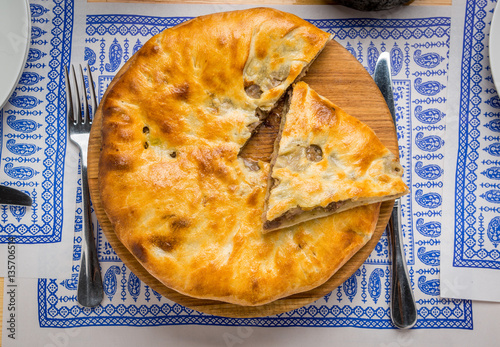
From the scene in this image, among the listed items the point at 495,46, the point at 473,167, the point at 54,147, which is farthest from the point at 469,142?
the point at 54,147

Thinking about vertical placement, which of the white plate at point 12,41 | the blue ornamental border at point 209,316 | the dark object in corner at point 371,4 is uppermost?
the dark object in corner at point 371,4

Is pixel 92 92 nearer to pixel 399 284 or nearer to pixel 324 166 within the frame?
pixel 324 166

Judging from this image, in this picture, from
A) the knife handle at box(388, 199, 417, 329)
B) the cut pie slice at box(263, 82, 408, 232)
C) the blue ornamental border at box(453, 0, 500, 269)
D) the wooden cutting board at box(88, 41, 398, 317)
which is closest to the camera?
the cut pie slice at box(263, 82, 408, 232)

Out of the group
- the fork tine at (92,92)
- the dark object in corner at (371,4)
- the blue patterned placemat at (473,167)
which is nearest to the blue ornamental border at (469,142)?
the blue patterned placemat at (473,167)

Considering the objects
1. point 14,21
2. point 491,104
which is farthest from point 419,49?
point 14,21

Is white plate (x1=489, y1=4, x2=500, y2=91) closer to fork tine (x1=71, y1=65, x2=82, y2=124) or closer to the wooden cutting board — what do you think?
the wooden cutting board

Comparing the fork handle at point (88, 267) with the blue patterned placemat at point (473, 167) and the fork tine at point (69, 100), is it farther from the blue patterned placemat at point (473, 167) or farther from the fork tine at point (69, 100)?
the blue patterned placemat at point (473, 167)

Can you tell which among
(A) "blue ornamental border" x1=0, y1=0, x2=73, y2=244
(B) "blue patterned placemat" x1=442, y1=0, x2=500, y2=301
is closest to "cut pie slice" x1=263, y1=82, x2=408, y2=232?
(B) "blue patterned placemat" x1=442, y1=0, x2=500, y2=301
